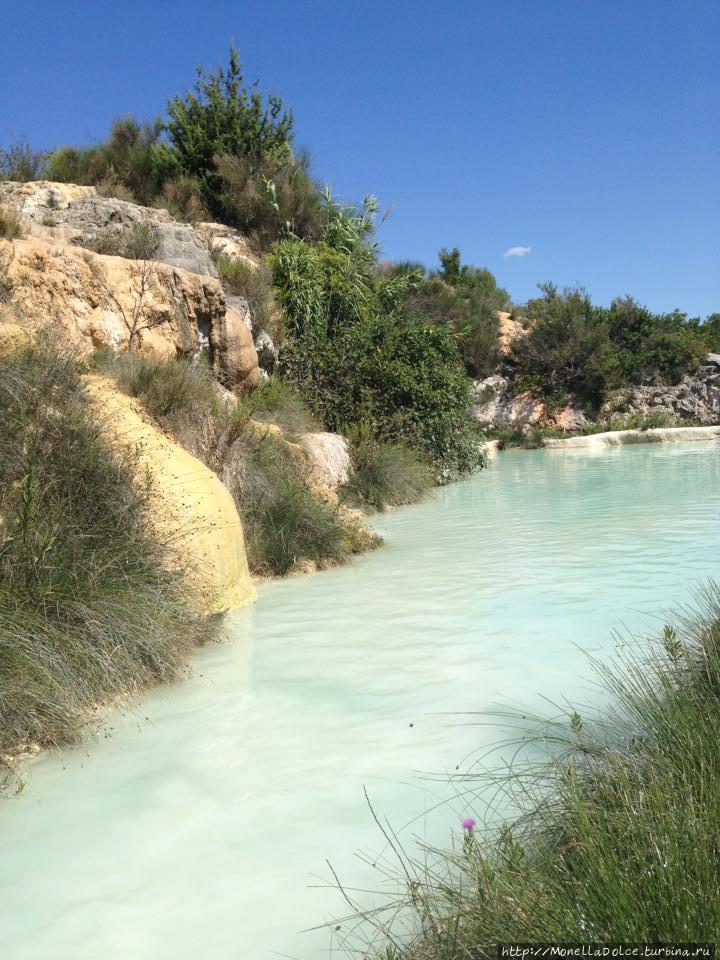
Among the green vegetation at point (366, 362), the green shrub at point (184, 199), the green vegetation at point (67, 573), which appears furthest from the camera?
the green shrub at point (184, 199)

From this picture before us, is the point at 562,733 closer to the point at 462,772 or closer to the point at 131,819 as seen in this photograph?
the point at 462,772

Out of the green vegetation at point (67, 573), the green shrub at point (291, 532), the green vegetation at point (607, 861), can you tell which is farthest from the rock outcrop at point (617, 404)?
the green vegetation at point (607, 861)

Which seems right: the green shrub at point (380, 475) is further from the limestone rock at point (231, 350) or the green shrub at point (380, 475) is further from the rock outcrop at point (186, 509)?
the rock outcrop at point (186, 509)

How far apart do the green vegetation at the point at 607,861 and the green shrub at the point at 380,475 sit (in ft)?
30.7

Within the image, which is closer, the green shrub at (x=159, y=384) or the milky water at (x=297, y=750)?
the milky water at (x=297, y=750)

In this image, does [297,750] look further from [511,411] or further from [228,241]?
[511,411]

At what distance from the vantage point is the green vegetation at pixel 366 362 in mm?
14766

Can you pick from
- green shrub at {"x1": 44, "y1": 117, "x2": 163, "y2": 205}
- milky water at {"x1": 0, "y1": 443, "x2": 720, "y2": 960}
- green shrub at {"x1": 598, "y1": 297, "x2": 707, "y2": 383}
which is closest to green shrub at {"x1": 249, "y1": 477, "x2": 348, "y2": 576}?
milky water at {"x1": 0, "y1": 443, "x2": 720, "y2": 960}

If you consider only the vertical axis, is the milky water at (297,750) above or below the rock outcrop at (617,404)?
below

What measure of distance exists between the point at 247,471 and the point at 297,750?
461 cm

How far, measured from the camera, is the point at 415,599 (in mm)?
6582

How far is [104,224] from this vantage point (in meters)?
13.2

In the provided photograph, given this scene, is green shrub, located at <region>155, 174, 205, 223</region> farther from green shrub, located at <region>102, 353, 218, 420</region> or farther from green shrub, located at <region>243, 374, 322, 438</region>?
green shrub, located at <region>102, 353, 218, 420</region>

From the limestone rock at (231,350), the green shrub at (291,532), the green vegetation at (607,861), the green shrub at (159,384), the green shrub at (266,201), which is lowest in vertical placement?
the green vegetation at (607,861)
